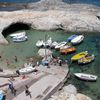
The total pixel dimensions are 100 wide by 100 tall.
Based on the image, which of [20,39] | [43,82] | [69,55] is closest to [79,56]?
[69,55]

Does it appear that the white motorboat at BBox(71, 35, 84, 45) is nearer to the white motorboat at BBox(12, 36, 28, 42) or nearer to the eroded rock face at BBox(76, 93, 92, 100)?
the white motorboat at BBox(12, 36, 28, 42)

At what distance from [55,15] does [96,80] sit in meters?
26.7

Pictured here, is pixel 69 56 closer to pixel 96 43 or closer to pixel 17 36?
pixel 96 43

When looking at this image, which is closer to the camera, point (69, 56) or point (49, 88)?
point (49, 88)

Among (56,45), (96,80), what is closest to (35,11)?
(56,45)

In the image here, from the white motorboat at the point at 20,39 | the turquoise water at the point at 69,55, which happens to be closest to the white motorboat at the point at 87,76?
the turquoise water at the point at 69,55

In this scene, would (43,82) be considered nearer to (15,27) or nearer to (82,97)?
(82,97)

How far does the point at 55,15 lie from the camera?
7856 centimetres

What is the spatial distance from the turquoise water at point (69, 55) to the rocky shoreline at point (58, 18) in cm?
186

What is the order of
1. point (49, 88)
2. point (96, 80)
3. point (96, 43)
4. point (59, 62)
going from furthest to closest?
point (96, 43) < point (59, 62) < point (96, 80) < point (49, 88)

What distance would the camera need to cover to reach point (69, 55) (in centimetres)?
6475

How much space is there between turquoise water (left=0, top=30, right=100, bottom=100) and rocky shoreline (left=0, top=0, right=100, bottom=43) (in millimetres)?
1864

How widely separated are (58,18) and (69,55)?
1548cm

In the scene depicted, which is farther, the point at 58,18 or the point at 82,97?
the point at 58,18
